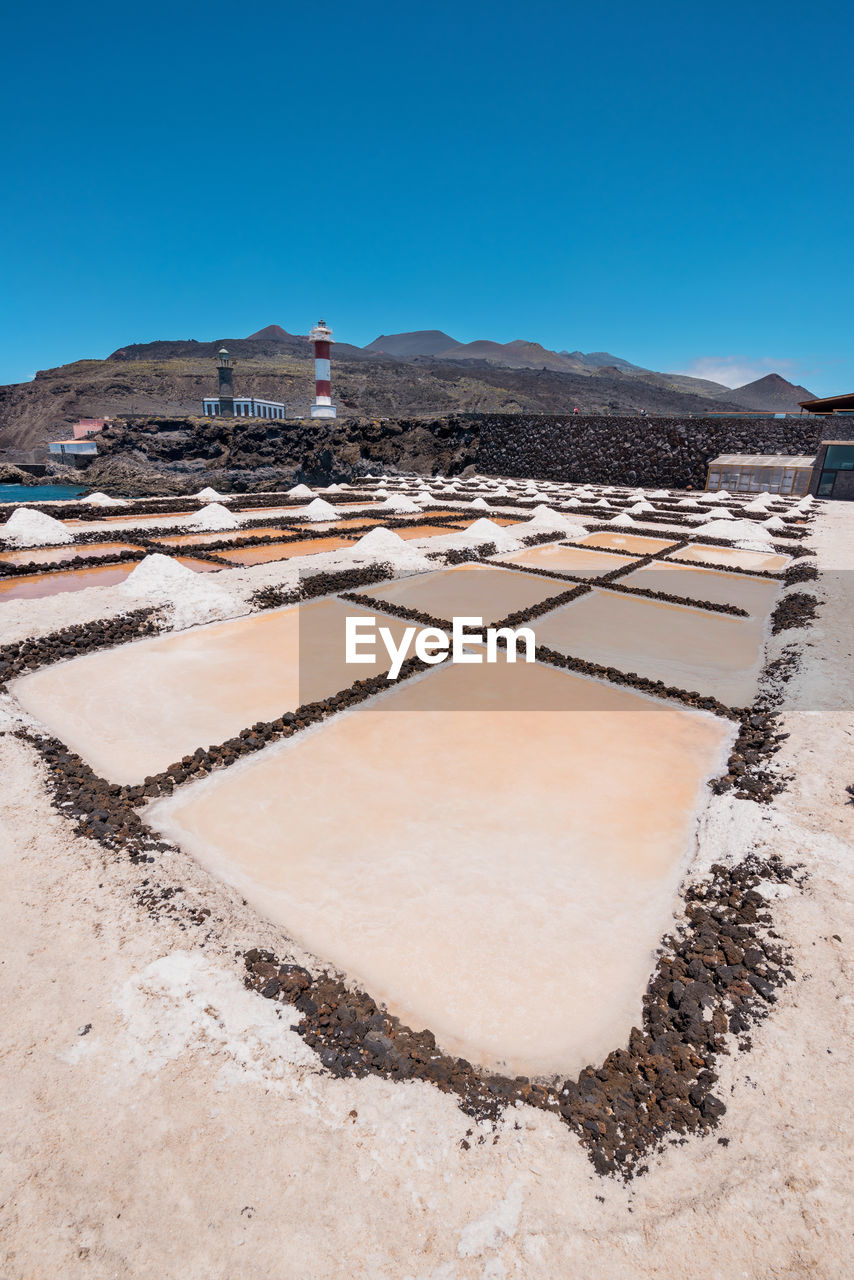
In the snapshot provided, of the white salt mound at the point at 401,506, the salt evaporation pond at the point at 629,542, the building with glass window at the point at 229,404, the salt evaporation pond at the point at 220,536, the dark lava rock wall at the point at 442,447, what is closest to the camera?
the salt evaporation pond at the point at 220,536

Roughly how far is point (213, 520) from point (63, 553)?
5036 mm

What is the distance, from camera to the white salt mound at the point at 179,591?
10219 millimetres

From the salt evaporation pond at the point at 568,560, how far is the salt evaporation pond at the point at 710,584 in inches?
31.8

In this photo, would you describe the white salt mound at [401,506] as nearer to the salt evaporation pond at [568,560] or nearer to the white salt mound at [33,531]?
the salt evaporation pond at [568,560]

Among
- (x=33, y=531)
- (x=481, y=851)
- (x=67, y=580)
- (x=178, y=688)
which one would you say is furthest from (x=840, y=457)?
(x=33, y=531)

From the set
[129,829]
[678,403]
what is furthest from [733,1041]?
[678,403]

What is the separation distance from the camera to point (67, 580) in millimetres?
12969

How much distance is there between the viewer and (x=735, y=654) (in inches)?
368

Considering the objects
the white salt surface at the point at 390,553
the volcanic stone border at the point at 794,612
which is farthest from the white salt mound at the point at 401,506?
the volcanic stone border at the point at 794,612

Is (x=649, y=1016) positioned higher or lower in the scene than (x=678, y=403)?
lower

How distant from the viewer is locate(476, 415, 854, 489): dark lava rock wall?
33.3 m

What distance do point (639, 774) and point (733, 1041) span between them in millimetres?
2780

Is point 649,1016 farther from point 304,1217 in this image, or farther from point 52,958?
point 52,958

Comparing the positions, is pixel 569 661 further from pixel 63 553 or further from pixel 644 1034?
pixel 63 553
